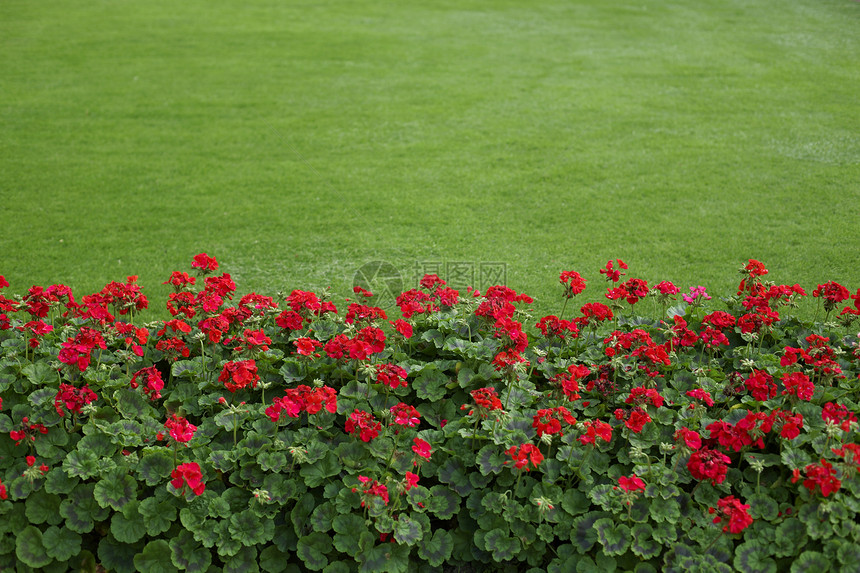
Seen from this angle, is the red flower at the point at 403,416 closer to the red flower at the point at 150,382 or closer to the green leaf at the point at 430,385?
the green leaf at the point at 430,385

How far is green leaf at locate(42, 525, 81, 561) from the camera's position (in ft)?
7.45

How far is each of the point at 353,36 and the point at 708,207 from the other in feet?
20.7

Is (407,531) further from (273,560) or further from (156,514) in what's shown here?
(156,514)

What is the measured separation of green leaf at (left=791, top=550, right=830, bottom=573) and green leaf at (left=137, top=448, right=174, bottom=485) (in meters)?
1.99

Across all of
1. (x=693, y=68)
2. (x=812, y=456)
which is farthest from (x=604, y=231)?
(x=693, y=68)

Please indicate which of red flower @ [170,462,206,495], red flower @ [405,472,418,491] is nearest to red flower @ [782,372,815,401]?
red flower @ [405,472,418,491]

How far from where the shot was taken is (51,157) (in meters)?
6.39

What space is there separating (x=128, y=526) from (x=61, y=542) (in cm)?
21

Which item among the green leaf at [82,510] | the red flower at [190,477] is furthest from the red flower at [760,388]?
the green leaf at [82,510]

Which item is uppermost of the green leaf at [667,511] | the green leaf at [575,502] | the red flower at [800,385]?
the red flower at [800,385]

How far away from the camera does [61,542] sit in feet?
7.54

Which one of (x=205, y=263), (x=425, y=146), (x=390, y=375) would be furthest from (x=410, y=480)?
(x=425, y=146)

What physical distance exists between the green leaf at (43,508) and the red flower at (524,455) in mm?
1492

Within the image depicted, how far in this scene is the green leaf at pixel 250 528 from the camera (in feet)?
7.52
